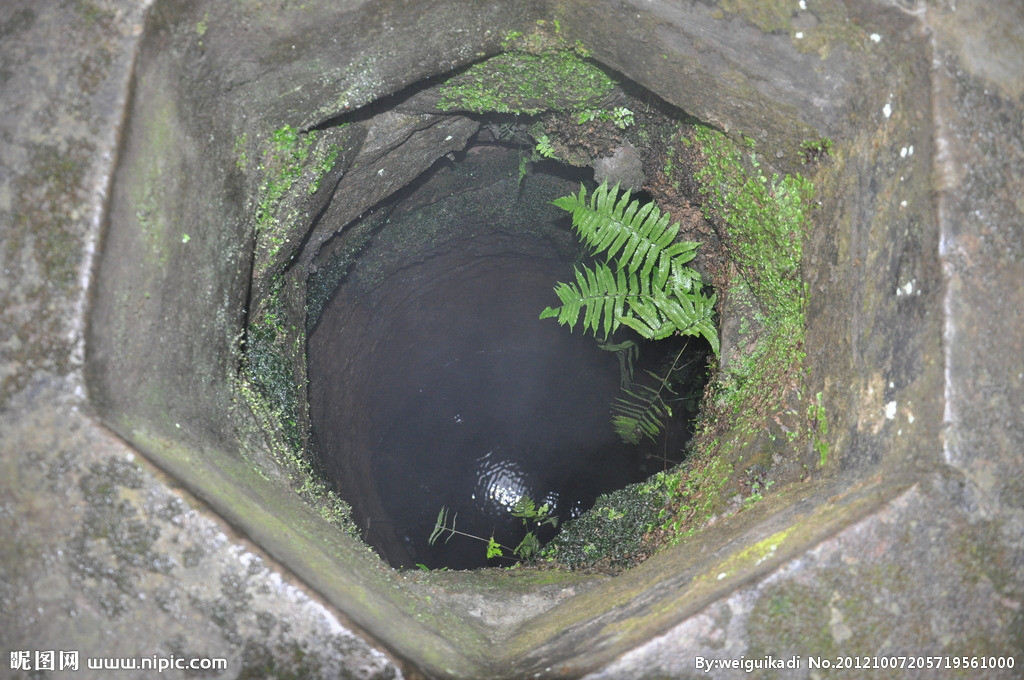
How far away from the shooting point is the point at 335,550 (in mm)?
2137

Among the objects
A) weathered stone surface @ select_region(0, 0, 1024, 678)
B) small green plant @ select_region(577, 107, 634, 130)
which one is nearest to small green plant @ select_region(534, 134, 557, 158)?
small green plant @ select_region(577, 107, 634, 130)

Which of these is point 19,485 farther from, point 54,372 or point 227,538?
point 227,538

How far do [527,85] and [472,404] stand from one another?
2858mm

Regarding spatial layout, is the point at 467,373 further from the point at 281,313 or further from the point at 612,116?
the point at 612,116

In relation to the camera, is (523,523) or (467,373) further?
(467,373)

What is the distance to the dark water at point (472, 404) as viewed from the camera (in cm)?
463

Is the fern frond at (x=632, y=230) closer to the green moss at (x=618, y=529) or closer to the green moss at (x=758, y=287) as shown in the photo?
the green moss at (x=758, y=287)

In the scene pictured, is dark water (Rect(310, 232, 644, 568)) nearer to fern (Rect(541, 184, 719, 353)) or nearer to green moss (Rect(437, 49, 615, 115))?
fern (Rect(541, 184, 719, 353))

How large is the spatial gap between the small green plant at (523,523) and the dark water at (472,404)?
65mm

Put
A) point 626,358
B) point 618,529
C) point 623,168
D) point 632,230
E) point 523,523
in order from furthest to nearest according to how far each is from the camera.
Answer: point 523,523, point 626,358, point 623,168, point 632,230, point 618,529

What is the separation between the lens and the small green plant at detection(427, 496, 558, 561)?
175 inches

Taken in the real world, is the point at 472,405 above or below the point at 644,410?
below

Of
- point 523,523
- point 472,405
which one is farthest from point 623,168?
point 523,523

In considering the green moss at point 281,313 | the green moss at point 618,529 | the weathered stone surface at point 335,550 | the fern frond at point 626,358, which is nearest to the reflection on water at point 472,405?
the fern frond at point 626,358
